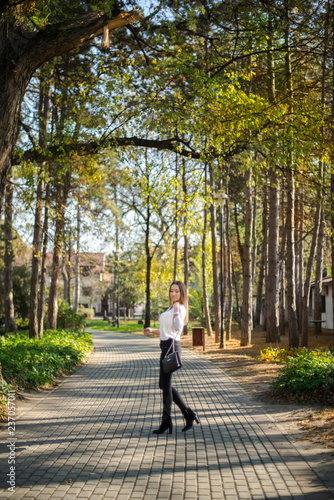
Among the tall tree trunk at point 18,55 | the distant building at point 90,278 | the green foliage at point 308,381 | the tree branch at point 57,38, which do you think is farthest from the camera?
the distant building at point 90,278

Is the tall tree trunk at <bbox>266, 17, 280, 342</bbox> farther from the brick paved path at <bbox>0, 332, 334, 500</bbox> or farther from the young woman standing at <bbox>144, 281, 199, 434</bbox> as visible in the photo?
the young woman standing at <bbox>144, 281, 199, 434</bbox>

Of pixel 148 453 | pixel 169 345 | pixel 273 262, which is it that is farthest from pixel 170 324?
pixel 273 262

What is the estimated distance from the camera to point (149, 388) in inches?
405

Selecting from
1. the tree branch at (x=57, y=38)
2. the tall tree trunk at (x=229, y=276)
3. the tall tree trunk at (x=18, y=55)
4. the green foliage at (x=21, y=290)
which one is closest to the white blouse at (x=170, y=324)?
the tall tree trunk at (x=18, y=55)

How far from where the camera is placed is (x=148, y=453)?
5598 mm

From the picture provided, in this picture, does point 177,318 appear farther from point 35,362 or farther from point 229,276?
point 229,276

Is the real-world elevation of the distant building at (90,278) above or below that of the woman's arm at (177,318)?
above

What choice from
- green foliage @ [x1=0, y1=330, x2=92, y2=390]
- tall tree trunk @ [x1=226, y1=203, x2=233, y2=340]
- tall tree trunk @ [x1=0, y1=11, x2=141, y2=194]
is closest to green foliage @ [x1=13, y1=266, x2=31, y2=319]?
tall tree trunk @ [x1=226, y1=203, x2=233, y2=340]

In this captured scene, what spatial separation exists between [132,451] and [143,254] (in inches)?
1447

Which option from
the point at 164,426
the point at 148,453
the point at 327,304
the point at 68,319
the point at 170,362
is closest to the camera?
the point at 148,453

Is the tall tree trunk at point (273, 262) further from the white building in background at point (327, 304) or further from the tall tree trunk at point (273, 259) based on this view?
the white building in background at point (327, 304)

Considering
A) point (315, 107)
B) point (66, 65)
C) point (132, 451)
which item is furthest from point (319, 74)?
point (132, 451)

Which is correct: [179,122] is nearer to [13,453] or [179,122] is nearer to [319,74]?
[13,453]

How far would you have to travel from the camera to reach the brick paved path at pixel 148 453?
4445 millimetres
